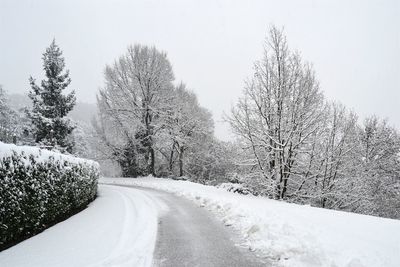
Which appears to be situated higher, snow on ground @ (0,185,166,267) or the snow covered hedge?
the snow covered hedge

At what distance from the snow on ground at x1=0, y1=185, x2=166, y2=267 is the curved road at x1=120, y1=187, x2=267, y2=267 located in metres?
0.30

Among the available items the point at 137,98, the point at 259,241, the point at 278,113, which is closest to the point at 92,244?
the point at 259,241

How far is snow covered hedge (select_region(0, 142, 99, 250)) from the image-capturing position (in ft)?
24.1

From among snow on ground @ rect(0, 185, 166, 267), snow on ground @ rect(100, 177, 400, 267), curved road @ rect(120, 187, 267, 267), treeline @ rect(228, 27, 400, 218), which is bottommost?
snow on ground @ rect(0, 185, 166, 267)

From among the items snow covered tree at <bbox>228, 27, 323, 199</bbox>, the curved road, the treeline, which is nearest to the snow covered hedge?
the curved road

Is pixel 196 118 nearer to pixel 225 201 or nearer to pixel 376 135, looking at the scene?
pixel 376 135

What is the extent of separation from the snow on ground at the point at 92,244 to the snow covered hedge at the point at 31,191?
0.39m

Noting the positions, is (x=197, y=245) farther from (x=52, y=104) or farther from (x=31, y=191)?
(x=52, y=104)

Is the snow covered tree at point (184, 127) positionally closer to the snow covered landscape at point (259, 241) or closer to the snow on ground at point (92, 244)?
the snow on ground at point (92, 244)

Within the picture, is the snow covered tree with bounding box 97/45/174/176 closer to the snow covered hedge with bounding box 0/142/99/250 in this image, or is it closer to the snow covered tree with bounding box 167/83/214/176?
the snow covered tree with bounding box 167/83/214/176

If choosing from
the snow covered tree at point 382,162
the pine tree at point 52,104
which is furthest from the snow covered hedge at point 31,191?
the snow covered tree at point 382,162

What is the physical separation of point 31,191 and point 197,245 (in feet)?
16.6

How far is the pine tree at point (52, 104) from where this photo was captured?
88.5 ft

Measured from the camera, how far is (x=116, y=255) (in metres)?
6.64
